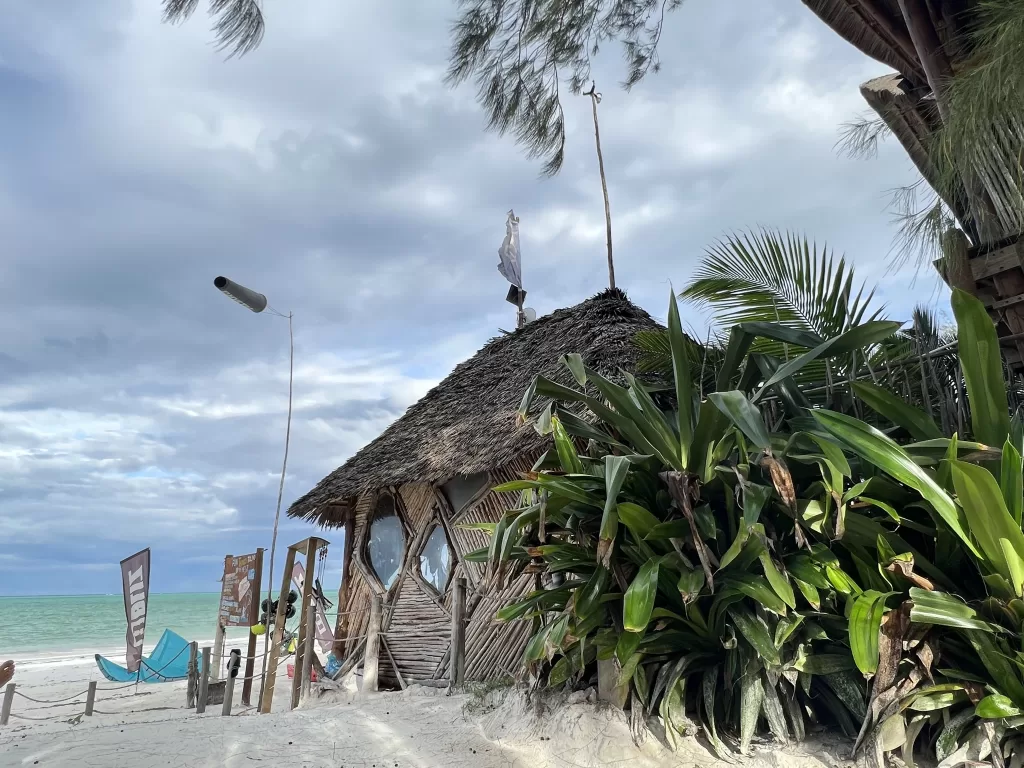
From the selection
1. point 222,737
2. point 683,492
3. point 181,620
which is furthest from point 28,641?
point 683,492

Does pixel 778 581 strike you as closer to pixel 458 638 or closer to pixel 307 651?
pixel 458 638

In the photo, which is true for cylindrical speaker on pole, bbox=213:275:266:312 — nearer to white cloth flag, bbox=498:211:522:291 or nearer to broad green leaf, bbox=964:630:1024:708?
white cloth flag, bbox=498:211:522:291

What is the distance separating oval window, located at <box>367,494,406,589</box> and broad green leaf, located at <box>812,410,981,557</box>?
182 inches

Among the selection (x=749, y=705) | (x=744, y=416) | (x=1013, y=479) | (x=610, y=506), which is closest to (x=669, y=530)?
(x=610, y=506)

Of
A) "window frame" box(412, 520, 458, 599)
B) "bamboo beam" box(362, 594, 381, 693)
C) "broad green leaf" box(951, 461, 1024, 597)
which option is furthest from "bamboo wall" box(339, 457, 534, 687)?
"broad green leaf" box(951, 461, 1024, 597)

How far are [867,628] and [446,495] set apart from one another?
4.01 metres

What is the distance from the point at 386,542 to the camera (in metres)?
6.43

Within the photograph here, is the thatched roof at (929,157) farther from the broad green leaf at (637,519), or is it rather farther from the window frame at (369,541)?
the window frame at (369,541)

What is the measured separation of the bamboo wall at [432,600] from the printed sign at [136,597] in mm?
2378

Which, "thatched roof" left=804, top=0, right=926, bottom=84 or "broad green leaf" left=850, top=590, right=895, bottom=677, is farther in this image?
"thatched roof" left=804, top=0, right=926, bottom=84

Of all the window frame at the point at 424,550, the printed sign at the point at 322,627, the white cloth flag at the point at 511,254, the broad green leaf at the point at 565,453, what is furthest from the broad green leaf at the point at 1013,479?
the white cloth flag at the point at 511,254

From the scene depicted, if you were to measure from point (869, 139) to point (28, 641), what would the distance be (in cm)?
3178

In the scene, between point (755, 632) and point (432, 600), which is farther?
point (432, 600)

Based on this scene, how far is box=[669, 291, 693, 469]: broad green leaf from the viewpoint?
2770 millimetres
